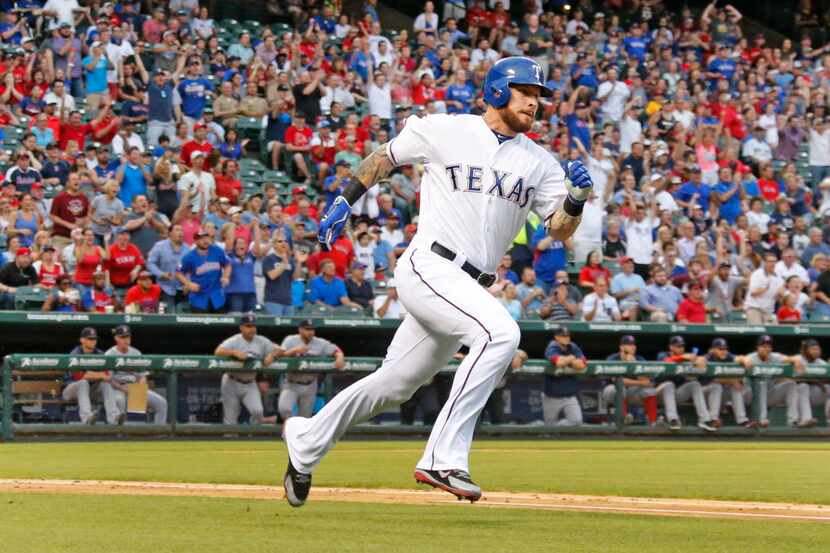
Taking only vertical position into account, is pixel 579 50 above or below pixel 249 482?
above

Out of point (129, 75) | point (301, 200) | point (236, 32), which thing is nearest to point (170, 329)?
point (301, 200)

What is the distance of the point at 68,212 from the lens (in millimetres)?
16188

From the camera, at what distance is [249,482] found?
900 centimetres

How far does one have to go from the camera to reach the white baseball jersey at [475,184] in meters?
6.72

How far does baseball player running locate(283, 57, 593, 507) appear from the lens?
6.49 metres

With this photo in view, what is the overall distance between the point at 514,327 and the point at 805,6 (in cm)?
2821

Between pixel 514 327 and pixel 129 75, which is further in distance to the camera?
pixel 129 75

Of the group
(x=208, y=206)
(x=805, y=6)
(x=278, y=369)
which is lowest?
(x=278, y=369)

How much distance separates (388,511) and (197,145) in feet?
38.9

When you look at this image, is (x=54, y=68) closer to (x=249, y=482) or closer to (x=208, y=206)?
(x=208, y=206)

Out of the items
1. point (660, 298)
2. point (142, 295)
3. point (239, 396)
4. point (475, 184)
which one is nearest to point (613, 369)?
point (660, 298)

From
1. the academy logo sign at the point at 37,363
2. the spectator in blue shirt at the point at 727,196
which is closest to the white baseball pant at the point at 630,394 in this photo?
the spectator in blue shirt at the point at 727,196

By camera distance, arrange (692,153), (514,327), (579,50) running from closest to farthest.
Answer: (514,327) → (692,153) → (579,50)

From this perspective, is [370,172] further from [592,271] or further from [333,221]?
[592,271]
